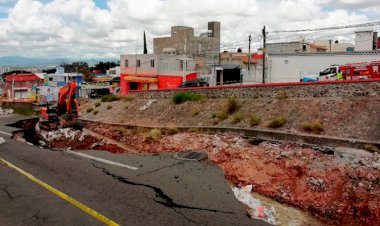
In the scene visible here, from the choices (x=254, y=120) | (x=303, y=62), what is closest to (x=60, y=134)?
(x=254, y=120)

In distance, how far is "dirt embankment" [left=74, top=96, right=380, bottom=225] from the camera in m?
11.0

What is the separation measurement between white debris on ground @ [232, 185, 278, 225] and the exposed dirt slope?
6.52 meters

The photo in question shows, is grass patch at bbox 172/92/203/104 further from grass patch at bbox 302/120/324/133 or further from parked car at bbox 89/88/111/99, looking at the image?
parked car at bbox 89/88/111/99

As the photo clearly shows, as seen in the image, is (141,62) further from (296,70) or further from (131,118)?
(131,118)

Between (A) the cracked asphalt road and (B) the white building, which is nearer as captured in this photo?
(A) the cracked asphalt road

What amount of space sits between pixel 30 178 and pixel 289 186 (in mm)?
8462

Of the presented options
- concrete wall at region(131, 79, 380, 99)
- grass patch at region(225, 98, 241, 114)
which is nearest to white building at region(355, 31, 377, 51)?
concrete wall at region(131, 79, 380, 99)

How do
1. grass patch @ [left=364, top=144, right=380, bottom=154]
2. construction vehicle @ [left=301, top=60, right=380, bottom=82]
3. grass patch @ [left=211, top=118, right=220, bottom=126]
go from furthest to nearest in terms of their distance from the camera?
1. construction vehicle @ [left=301, top=60, right=380, bottom=82]
2. grass patch @ [left=211, top=118, right=220, bottom=126]
3. grass patch @ [left=364, top=144, right=380, bottom=154]

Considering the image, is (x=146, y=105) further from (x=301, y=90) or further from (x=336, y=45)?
(x=336, y=45)

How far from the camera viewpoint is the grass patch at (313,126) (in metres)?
15.6

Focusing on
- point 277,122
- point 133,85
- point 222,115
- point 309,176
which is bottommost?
point 309,176

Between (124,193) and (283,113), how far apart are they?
1063cm

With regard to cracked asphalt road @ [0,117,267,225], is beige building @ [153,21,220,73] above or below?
above

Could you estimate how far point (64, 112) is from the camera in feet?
74.5
